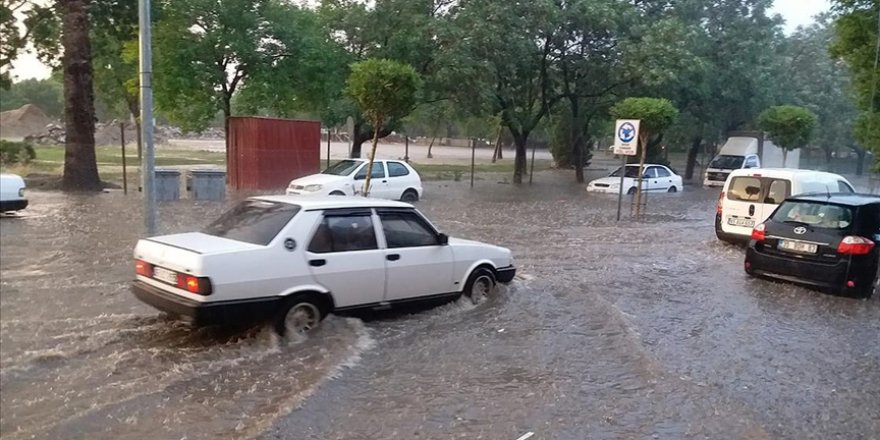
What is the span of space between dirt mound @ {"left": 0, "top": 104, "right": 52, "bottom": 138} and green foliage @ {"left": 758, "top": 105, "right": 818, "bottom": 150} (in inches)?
1390

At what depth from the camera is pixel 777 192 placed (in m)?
14.4

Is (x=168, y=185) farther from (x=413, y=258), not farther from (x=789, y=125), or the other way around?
(x=789, y=125)

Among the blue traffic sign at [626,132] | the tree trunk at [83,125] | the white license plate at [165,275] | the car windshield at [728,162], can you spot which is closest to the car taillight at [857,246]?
the white license plate at [165,275]

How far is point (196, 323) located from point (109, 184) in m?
15.8

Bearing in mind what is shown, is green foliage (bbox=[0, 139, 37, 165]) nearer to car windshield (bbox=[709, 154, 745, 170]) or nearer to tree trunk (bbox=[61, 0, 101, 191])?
tree trunk (bbox=[61, 0, 101, 191])

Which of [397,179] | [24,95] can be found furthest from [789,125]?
[24,95]

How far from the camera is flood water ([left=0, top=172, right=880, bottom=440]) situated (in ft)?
17.2

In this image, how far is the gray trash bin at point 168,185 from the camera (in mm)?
19938

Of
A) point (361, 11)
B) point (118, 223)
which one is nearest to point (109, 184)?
point (118, 223)

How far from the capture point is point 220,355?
6891mm

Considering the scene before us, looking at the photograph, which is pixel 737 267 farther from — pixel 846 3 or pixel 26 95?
pixel 26 95

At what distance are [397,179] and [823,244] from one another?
517 inches

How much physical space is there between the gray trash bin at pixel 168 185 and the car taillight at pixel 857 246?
15.5 metres

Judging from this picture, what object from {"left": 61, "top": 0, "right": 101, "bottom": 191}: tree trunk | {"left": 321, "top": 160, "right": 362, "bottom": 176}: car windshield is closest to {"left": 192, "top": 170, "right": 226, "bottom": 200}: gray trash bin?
{"left": 61, "top": 0, "right": 101, "bottom": 191}: tree trunk
